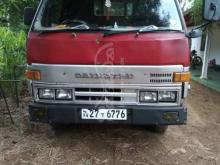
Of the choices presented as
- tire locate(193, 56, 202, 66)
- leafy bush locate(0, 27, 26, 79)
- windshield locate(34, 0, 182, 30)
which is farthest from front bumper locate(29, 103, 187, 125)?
tire locate(193, 56, 202, 66)

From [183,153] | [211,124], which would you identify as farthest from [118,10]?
[211,124]

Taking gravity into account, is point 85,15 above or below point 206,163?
above

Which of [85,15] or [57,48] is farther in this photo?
[85,15]

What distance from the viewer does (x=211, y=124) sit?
732cm

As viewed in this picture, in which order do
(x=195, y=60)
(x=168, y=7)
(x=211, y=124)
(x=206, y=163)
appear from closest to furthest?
(x=206, y=163) < (x=168, y=7) < (x=211, y=124) < (x=195, y=60)

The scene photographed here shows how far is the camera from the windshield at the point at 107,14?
5555mm

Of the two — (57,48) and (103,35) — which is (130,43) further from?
(57,48)

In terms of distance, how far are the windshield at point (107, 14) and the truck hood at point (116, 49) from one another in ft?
1.47

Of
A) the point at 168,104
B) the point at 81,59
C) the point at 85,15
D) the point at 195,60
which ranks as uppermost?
the point at 85,15

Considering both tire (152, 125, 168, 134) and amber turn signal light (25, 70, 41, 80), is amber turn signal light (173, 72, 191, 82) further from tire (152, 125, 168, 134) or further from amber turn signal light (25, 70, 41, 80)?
amber turn signal light (25, 70, 41, 80)

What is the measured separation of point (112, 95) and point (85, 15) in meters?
1.46

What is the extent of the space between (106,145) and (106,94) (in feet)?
3.44

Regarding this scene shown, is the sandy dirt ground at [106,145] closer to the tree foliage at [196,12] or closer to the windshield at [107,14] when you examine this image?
the windshield at [107,14]

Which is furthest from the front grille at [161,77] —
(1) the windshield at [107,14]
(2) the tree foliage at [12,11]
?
(2) the tree foliage at [12,11]
